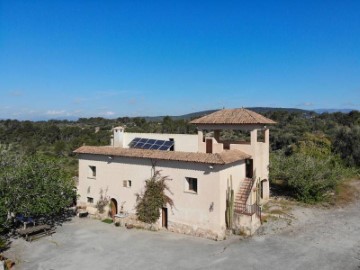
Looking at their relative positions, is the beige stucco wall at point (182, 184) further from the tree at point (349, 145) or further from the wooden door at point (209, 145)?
the tree at point (349, 145)

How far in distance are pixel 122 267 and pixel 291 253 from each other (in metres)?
8.91

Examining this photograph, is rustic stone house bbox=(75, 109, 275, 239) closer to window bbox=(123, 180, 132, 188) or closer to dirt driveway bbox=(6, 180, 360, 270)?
window bbox=(123, 180, 132, 188)

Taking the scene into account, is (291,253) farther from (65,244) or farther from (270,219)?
(65,244)

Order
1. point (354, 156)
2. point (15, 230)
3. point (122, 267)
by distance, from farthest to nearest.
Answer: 1. point (354, 156)
2. point (15, 230)
3. point (122, 267)

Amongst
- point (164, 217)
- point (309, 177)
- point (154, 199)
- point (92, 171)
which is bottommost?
point (164, 217)

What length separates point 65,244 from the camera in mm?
19266

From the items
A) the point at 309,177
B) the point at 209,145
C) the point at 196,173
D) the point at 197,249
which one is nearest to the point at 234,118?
the point at 209,145

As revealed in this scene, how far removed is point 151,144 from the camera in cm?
2673

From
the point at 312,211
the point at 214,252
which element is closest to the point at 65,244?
the point at 214,252

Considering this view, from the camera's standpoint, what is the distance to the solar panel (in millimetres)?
25895

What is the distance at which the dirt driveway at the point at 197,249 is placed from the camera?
16.1 meters

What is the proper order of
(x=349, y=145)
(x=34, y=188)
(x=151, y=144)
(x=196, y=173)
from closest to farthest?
(x=196, y=173)
(x=34, y=188)
(x=151, y=144)
(x=349, y=145)

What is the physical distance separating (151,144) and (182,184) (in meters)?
7.06

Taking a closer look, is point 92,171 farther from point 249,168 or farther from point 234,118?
point 249,168
